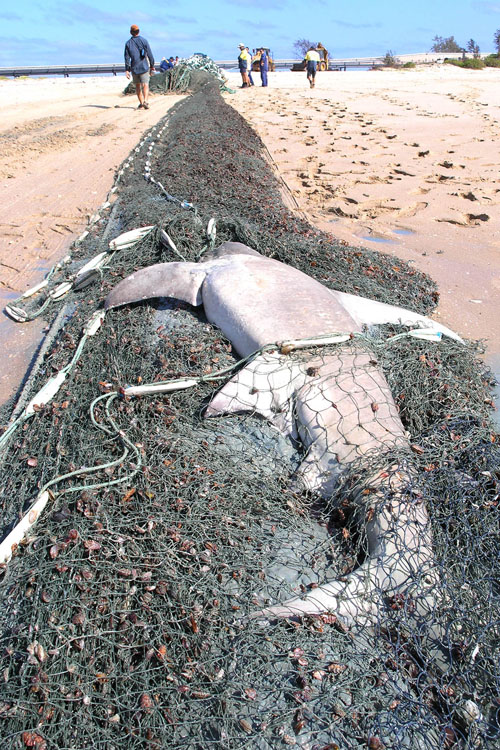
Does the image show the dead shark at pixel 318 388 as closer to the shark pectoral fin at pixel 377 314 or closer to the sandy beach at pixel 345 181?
the shark pectoral fin at pixel 377 314

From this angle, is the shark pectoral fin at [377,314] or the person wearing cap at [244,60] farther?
the person wearing cap at [244,60]

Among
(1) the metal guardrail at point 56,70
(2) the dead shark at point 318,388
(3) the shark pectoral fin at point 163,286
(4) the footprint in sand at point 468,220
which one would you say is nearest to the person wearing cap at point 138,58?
(4) the footprint in sand at point 468,220

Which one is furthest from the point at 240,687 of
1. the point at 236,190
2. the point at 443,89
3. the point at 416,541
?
the point at 443,89

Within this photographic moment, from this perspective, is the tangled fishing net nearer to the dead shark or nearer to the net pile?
the dead shark

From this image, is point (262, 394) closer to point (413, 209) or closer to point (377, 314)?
point (377, 314)

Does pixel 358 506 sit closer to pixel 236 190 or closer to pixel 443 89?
pixel 236 190

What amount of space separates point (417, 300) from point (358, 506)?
9.32ft

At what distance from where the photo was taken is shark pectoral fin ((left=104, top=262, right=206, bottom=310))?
3.95m

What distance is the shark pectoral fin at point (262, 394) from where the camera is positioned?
120 inches

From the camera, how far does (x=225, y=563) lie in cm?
226

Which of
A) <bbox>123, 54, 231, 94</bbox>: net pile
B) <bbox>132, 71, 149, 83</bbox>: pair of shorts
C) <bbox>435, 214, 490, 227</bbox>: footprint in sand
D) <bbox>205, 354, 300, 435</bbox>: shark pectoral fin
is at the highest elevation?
<bbox>123, 54, 231, 94</bbox>: net pile

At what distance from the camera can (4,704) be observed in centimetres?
182

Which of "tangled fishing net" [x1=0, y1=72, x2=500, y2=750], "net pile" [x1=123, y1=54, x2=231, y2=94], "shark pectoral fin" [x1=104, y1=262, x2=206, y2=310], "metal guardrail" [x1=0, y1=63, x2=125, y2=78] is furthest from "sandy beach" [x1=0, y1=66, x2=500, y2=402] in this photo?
"metal guardrail" [x1=0, y1=63, x2=125, y2=78]

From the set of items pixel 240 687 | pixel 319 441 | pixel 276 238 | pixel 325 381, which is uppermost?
pixel 276 238
